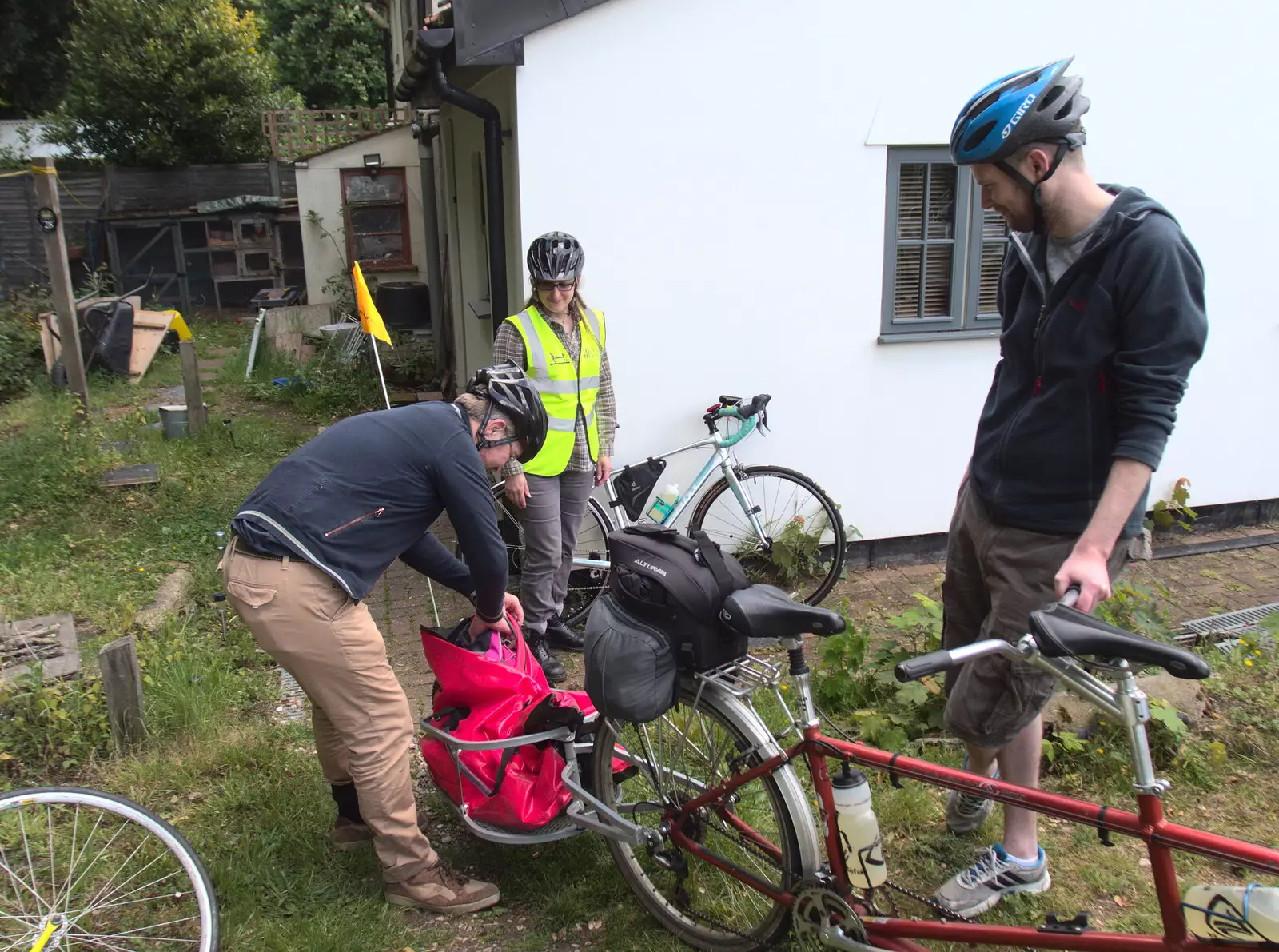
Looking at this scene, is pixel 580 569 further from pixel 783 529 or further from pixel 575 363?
pixel 575 363

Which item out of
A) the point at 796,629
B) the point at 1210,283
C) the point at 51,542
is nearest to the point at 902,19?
the point at 1210,283

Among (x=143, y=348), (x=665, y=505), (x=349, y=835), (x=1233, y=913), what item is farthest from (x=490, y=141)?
(x=143, y=348)

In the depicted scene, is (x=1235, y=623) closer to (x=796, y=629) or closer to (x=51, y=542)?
(x=796, y=629)

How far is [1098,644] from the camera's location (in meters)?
2.00

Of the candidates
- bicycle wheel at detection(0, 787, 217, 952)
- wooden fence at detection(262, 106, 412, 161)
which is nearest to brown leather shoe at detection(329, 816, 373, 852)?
bicycle wheel at detection(0, 787, 217, 952)

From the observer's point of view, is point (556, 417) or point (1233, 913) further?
point (556, 417)

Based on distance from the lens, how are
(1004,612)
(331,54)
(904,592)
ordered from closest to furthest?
(1004,612) < (904,592) < (331,54)

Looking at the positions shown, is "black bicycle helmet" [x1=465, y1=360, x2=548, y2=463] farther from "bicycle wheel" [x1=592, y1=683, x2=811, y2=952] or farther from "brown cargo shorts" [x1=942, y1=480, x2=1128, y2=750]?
"brown cargo shorts" [x1=942, y1=480, x2=1128, y2=750]

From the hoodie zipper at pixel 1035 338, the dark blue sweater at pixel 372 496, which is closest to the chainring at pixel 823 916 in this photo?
the hoodie zipper at pixel 1035 338

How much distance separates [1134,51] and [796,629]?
5194 millimetres

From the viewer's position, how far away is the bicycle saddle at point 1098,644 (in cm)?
192

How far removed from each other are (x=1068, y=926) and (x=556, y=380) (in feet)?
10.6

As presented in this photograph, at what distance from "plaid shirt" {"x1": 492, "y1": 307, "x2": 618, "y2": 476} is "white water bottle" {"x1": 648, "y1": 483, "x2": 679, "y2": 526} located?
1.81 feet

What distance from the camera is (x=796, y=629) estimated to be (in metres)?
2.46
